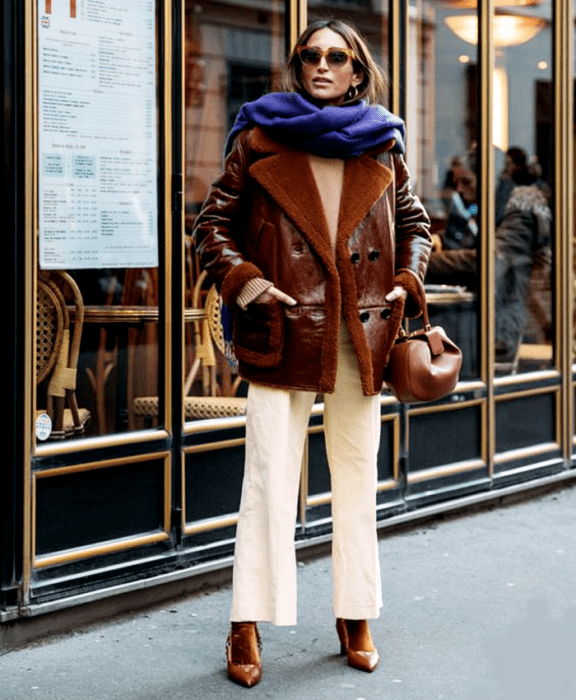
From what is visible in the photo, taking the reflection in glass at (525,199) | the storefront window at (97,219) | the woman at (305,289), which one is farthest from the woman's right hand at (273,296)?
the reflection in glass at (525,199)

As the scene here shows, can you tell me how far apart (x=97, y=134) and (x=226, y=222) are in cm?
95

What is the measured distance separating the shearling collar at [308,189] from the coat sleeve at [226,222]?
0.19ft

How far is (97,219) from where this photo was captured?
510cm

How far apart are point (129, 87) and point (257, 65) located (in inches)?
103

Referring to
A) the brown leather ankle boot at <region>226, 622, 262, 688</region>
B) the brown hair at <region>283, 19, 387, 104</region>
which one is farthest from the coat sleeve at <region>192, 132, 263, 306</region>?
the brown leather ankle boot at <region>226, 622, 262, 688</region>

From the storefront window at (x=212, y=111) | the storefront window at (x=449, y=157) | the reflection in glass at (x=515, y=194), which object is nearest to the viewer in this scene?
the storefront window at (x=212, y=111)

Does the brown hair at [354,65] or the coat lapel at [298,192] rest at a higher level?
the brown hair at [354,65]

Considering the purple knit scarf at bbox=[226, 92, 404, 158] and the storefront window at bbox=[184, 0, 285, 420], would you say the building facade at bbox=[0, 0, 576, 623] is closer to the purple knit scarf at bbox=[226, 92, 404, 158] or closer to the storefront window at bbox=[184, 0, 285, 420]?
the storefront window at bbox=[184, 0, 285, 420]

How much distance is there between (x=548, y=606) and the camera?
529 cm

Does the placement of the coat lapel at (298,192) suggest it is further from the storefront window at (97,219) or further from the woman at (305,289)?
the storefront window at (97,219)

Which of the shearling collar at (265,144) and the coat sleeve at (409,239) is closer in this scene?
the shearling collar at (265,144)

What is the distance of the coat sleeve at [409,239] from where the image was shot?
14.9 ft

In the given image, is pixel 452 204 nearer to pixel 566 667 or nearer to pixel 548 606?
pixel 548 606

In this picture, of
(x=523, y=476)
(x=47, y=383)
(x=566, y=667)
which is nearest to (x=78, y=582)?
(x=47, y=383)
